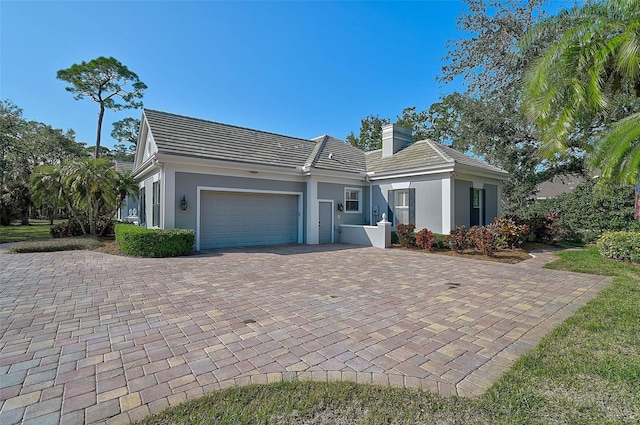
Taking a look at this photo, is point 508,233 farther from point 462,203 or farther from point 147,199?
point 147,199

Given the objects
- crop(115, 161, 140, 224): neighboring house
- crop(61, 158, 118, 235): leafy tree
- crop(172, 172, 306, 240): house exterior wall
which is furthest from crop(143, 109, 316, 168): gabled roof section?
crop(115, 161, 140, 224): neighboring house

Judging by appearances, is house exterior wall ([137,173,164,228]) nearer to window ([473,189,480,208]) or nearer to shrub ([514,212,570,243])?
window ([473,189,480,208])

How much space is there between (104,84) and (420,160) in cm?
→ 2816

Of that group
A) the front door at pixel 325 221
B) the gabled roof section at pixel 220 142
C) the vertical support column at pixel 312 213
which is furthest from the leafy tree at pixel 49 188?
the front door at pixel 325 221

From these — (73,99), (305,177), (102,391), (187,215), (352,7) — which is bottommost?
(102,391)

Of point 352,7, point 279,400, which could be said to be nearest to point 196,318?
point 279,400

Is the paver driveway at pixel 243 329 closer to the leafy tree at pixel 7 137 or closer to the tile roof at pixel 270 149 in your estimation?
the tile roof at pixel 270 149

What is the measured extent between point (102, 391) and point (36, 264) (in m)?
8.29

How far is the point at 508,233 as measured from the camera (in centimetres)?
1104

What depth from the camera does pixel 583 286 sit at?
21.0ft

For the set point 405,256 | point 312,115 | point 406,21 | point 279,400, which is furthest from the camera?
point 312,115

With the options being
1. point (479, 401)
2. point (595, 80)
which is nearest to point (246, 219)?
A: point (479, 401)

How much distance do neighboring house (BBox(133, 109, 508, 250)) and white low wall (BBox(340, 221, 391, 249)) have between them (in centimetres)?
49

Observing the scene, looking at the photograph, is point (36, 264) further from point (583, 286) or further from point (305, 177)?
point (583, 286)
